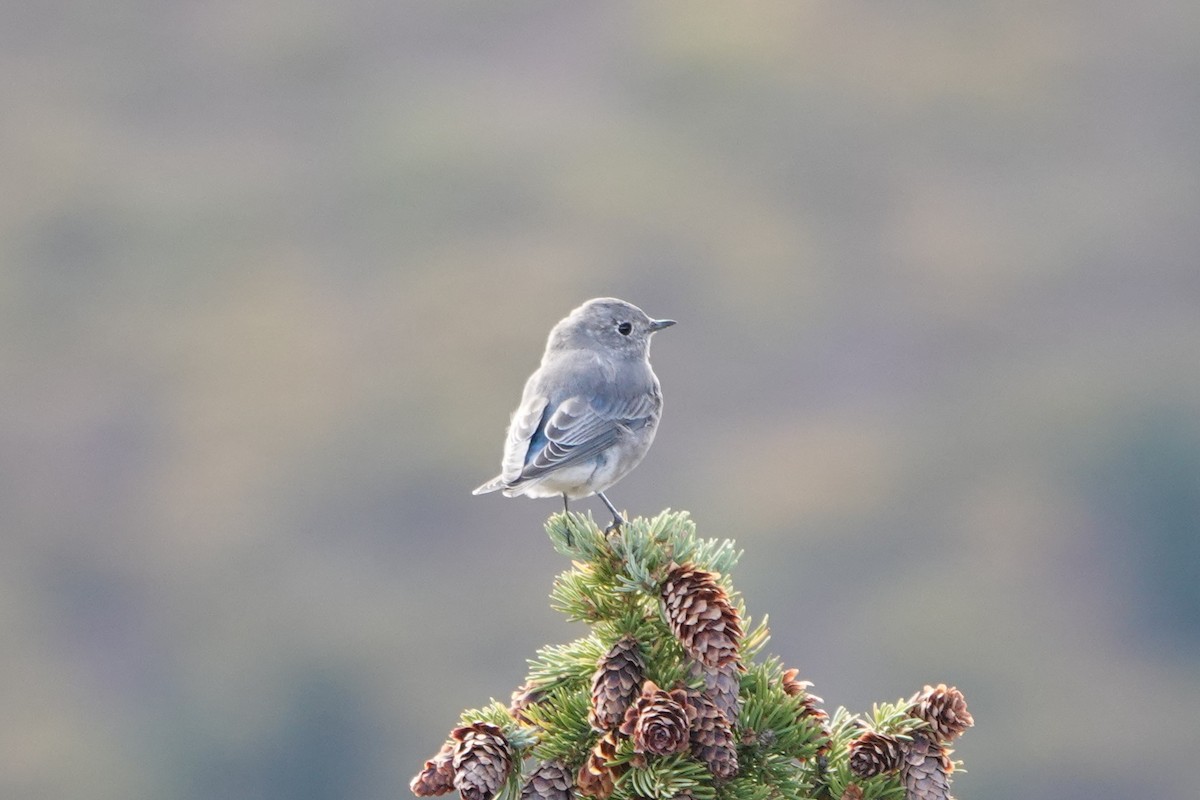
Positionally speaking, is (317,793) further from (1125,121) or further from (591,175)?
(1125,121)

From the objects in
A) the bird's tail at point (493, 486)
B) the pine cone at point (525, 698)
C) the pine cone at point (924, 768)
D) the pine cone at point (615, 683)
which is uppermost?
the bird's tail at point (493, 486)

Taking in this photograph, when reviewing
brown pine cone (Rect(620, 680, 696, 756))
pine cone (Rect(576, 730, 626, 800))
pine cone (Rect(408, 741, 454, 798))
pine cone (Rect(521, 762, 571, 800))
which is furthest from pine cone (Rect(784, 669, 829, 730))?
pine cone (Rect(408, 741, 454, 798))

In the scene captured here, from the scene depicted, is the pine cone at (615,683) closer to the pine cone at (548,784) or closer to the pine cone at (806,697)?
the pine cone at (548,784)

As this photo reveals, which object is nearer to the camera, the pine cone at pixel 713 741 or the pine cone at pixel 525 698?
the pine cone at pixel 713 741

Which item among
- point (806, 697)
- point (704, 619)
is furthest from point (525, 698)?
point (806, 697)

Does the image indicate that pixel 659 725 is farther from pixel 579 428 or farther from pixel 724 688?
pixel 579 428

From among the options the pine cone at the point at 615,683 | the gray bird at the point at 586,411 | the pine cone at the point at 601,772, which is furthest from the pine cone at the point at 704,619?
the gray bird at the point at 586,411

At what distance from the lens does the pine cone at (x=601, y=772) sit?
5.46 m

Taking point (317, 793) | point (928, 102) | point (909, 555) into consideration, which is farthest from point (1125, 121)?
point (317, 793)

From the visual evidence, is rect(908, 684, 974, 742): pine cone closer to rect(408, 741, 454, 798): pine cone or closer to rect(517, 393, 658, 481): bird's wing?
rect(408, 741, 454, 798): pine cone

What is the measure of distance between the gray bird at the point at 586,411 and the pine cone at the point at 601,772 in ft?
10.5

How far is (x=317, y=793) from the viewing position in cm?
5109

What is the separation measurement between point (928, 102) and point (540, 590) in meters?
45.9

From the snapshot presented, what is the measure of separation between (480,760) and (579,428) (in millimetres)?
4245
